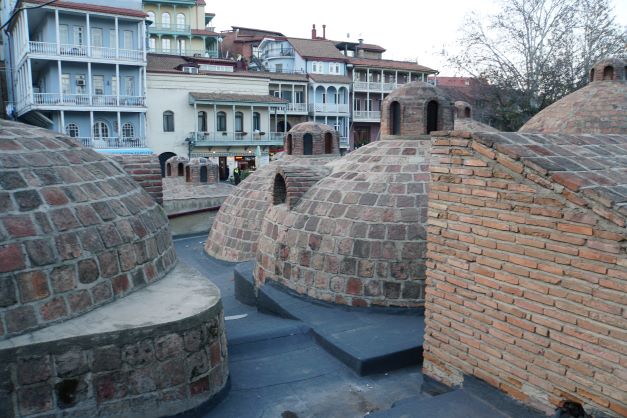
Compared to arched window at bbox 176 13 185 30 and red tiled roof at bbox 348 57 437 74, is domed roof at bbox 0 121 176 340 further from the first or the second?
arched window at bbox 176 13 185 30

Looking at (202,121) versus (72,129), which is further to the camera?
(202,121)

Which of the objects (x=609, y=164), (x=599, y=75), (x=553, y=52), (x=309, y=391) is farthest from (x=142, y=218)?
(x=553, y=52)

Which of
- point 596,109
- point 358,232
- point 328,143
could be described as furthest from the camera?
point 328,143

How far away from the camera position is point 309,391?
326 inches

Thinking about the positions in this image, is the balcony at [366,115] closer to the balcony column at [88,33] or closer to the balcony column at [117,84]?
the balcony column at [117,84]

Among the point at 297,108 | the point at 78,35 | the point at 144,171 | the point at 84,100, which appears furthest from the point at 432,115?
the point at 297,108

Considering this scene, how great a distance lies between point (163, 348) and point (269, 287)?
583 cm

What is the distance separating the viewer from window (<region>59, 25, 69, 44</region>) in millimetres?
32688

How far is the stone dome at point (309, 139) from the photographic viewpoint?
19.1 meters

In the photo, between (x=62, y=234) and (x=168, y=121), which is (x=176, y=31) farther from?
(x=62, y=234)

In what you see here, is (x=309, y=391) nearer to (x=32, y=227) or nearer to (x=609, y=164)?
(x=32, y=227)

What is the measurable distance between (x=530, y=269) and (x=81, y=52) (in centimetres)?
3331

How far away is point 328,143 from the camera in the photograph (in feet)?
64.0

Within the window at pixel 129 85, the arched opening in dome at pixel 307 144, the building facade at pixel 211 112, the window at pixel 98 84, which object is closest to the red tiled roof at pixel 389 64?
the building facade at pixel 211 112
